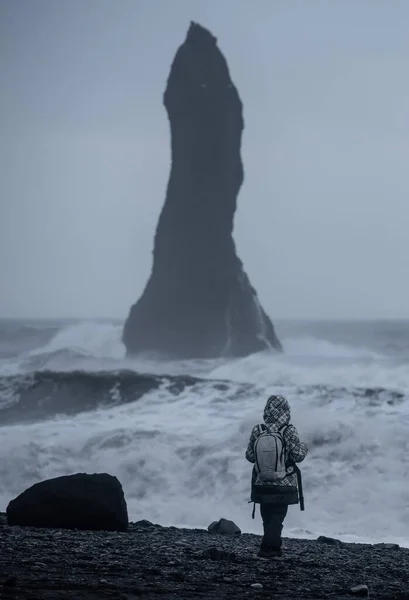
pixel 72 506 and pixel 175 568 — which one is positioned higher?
pixel 72 506

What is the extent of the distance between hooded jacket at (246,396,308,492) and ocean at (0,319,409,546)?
4859mm

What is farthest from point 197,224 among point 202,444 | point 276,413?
point 276,413

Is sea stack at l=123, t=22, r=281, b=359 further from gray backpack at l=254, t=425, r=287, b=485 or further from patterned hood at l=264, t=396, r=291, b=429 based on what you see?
gray backpack at l=254, t=425, r=287, b=485

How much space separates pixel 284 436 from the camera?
833 centimetres

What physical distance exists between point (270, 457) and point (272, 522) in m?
0.64

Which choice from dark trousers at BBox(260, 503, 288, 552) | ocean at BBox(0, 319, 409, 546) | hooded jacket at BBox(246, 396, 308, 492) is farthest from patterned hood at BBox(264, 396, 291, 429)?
ocean at BBox(0, 319, 409, 546)

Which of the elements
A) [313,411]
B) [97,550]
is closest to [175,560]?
[97,550]

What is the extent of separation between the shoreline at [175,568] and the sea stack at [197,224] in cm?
4589

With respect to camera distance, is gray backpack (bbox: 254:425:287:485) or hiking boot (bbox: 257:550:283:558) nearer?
gray backpack (bbox: 254:425:287:485)

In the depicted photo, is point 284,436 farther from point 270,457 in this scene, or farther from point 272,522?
point 272,522

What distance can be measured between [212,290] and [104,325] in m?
18.4

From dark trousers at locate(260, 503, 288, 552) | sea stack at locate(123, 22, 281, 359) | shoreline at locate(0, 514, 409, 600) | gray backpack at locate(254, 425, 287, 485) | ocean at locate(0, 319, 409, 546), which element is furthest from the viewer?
sea stack at locate(123, 22, 281, 359)

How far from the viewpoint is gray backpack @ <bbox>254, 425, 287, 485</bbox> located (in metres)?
8.23

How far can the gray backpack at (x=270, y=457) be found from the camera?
27.0 ft
